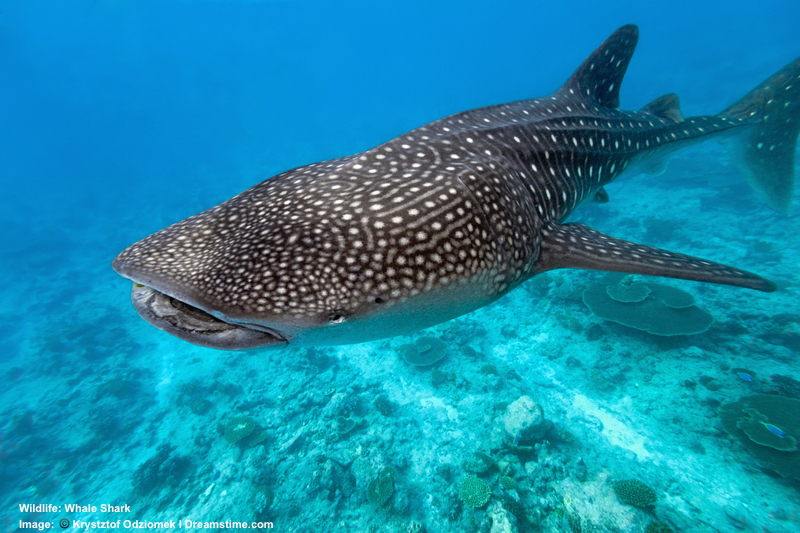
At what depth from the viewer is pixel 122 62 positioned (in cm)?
11656

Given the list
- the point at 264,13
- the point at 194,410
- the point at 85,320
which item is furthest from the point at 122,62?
the point at 194,410

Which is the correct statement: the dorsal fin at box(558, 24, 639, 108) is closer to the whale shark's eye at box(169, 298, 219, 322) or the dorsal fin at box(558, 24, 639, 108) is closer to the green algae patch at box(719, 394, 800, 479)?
the whale shark's eye at box(169, 298, 219, 322)

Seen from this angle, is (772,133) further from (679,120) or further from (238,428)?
(238,428)

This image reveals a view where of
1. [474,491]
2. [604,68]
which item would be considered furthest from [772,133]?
[474,491]

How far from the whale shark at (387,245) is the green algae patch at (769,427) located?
5.89 meters

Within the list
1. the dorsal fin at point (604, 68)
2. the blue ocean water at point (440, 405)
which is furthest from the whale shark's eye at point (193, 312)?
the blue ocean water at point (440, 405)

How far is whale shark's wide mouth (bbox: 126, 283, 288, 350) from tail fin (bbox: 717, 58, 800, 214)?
10.1 metres

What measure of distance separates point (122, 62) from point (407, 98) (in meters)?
105

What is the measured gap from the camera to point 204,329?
6.46ft

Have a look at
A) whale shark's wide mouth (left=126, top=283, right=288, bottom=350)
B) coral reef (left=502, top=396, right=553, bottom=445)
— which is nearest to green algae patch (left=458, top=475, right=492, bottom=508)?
coral reef (left=502, top=396, right=553, bottom=445)

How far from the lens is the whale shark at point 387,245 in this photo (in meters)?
1.95

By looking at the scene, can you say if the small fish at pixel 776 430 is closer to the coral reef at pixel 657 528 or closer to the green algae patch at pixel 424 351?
the coral reef at pixel 657 528

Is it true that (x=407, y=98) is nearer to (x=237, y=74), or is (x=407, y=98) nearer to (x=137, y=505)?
(x=237, y=74)

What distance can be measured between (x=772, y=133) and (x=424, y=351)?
1075 centimetres
